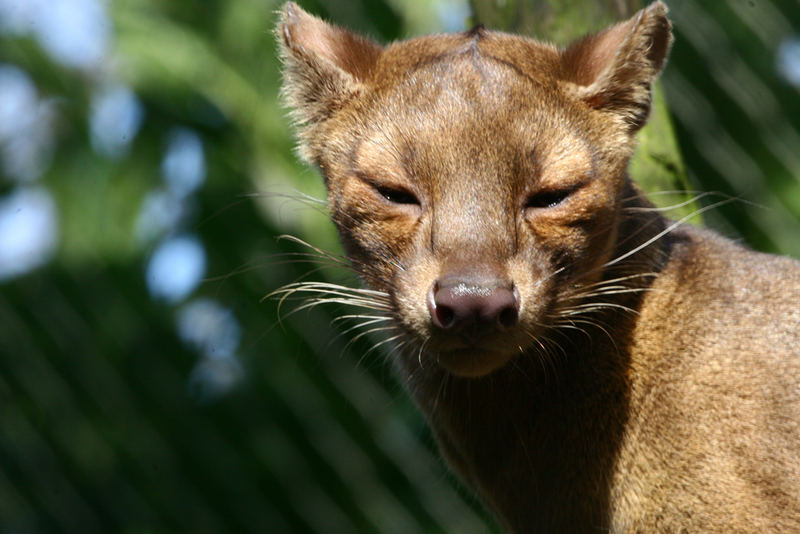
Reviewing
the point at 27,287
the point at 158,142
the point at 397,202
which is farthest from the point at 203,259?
the point at 397,202

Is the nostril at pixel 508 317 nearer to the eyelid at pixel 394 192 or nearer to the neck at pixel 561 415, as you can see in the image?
the neck at pixel 561 415

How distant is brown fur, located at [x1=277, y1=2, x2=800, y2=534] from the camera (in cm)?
253

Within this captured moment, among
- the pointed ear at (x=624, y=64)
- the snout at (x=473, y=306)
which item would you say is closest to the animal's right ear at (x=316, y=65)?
the pointed ear at (x=624, y=64)

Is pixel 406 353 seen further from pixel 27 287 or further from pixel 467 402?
pixel 27 287

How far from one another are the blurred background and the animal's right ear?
70 centimetres

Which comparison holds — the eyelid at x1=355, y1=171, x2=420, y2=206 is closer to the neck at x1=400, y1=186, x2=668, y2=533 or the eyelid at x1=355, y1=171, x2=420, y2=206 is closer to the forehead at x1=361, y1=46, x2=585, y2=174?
the forehead at x1=361, y1=46, x2=585, y2=174

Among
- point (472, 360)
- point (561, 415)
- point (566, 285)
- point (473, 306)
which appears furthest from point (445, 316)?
point (561, 415)

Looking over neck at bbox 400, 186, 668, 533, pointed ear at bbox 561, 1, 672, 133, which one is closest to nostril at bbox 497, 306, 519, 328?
neck at bbox 400, 186, 668, 533

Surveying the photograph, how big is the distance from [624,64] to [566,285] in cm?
60

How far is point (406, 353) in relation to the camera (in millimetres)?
3068

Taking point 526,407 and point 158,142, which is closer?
point 526,407

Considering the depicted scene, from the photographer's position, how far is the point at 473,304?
2342 mm

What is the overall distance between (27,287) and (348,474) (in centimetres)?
147

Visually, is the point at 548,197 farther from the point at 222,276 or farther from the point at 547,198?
the point at 222,276
